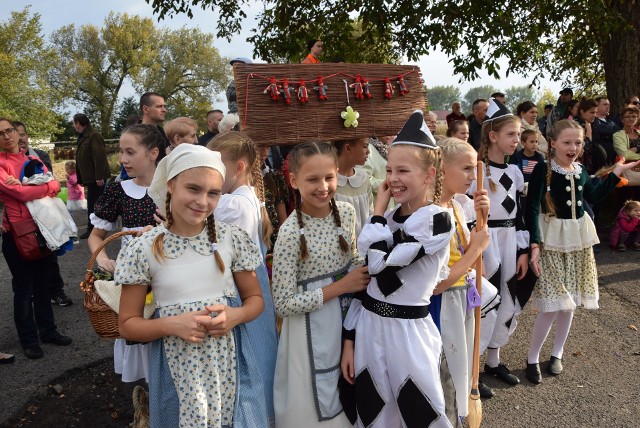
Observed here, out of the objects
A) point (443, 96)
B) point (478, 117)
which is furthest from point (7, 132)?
point (443, 96)

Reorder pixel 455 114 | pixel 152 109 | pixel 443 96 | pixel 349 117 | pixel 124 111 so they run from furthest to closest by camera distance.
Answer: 1. pixel 443 96
2. pixel 124 111
3. pixel 455 114
4. pixel 152 109
5. pixel 349 117

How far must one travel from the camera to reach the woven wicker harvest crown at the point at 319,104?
304 centimetres

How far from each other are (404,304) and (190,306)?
3.11 feet

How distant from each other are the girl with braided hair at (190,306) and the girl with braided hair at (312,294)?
0.91 ft

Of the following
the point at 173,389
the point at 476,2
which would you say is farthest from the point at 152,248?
the point at 476,2

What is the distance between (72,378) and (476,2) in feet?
26.2

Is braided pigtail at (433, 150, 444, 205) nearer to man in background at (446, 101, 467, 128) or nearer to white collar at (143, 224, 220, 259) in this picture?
white collar at (143, 224, 220, 259)

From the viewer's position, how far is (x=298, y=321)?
8.44ft

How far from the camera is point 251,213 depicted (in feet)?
9.17

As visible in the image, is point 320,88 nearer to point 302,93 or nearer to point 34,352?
point 302,93

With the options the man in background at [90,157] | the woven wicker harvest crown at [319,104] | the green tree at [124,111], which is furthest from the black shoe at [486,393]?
the green tree at [124,111]

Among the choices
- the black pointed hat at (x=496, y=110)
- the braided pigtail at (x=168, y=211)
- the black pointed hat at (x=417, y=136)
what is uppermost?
the black pointed hat at (x=496, y=110)

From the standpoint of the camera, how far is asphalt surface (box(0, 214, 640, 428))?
11.6 feet

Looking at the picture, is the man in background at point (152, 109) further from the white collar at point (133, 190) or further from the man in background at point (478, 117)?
the man in background at point (478, 117)
